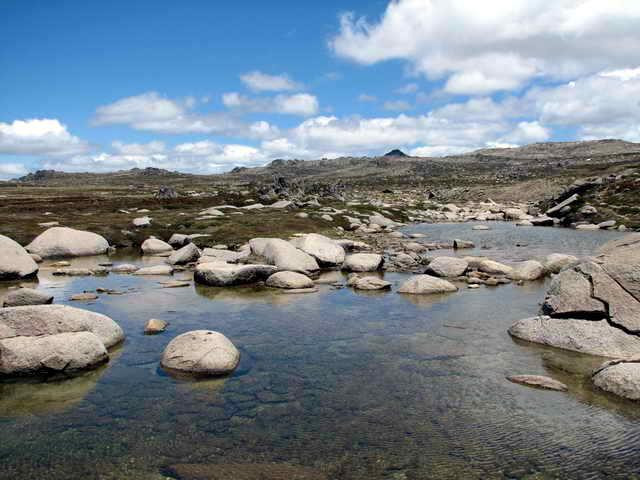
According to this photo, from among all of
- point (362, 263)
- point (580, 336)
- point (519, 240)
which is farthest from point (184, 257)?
point (519, 240)

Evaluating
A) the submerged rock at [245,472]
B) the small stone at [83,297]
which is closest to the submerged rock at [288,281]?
the small stone at [83,297]

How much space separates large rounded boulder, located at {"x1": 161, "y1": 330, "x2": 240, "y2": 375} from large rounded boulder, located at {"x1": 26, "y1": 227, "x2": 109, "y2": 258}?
29.6 m

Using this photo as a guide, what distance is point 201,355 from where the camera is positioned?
50.7 ft

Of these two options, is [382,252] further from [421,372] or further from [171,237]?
[421,372]

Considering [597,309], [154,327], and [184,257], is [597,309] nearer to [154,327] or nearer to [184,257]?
[154,327]

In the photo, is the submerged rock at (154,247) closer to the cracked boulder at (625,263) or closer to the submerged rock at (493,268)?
the submerged rock at (493,268)

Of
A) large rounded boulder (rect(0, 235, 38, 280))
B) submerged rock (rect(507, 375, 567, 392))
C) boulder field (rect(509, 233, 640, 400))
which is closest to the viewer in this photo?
submerged rock (rect(507, 375, 567, 392))

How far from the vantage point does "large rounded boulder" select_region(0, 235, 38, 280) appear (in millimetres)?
30312

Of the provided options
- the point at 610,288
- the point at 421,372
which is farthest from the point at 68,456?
the point at 610,288

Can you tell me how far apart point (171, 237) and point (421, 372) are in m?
37.7

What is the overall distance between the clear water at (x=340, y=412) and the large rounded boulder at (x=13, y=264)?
15.2 meters

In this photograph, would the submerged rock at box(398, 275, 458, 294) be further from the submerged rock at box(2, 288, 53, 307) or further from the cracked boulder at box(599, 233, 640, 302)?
the submerged rock at box(2, 288, 53, 307)

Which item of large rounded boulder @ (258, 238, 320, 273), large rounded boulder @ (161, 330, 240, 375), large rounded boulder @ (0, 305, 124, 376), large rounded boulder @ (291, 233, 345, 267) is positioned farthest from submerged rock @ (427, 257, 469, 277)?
large rounded boulder @ (0, 305, 124, 376)

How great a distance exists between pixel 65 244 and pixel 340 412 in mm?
36208
